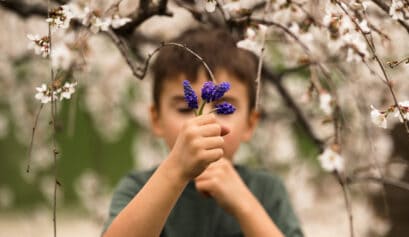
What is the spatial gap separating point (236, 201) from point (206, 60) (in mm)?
418

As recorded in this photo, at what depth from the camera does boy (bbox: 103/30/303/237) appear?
1.31m

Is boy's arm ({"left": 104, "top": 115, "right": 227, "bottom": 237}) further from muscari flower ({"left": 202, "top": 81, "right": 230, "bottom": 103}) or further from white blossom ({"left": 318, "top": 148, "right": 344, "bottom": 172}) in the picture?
white blossom ({"left": 318, "top": 148, "right": 344, "bottom": 172})

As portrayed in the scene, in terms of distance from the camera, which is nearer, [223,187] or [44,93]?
[44,93]

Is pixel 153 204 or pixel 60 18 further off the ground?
pixel 60 18

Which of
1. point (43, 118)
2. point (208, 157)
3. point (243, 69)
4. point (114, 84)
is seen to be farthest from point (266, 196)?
point (43, 118)

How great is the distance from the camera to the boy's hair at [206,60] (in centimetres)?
178

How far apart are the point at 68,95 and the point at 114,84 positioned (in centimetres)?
237

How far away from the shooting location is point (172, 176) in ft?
4.10

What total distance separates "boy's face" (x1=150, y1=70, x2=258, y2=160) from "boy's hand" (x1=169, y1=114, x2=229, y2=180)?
47 centimetres

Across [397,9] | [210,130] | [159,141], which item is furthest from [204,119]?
[159,141]

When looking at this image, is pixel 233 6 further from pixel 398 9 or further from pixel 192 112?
pixel 398 9

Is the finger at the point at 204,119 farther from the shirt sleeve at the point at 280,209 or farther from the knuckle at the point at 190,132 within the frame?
the shirt sleeve at the point at 280,209

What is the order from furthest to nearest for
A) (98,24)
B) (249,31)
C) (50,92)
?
(249,31) → (98,24) → (50,92)

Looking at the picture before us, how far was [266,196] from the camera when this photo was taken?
76.2 inches
